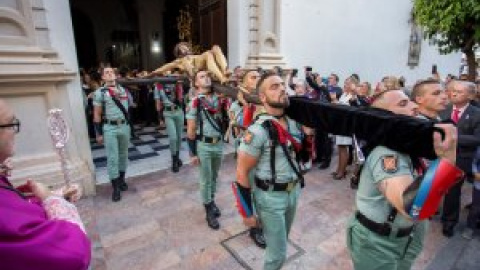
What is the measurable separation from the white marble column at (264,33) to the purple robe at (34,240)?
6265 mm

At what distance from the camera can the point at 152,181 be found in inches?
215

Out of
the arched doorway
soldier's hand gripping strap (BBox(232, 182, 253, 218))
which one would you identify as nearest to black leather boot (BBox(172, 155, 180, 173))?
soldier's hand gripping strap (BBox(232, 182, 253, 218))

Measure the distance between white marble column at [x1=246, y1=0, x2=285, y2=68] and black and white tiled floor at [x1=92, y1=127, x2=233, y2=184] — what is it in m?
2.26

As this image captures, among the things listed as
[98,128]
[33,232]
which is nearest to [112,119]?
[98,128]

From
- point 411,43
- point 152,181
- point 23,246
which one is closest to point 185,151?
point 152,181

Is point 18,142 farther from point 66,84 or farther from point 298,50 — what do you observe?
point 298,50

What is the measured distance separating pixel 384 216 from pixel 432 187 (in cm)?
63

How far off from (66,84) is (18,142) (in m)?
1.08

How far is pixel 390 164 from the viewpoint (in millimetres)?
1667

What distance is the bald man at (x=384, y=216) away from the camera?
5.53 ft

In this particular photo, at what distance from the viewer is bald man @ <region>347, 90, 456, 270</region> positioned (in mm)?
1685

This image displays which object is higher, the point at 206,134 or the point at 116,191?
the point at 206,134

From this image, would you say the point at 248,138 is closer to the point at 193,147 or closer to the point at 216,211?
the point at 193,147

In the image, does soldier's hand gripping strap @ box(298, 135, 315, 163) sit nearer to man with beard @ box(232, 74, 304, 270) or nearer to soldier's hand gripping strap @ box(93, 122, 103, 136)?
man with beard @ box(232, 74, 304, 270)
